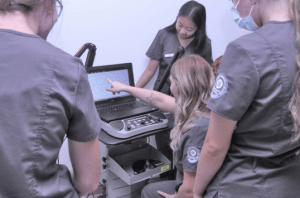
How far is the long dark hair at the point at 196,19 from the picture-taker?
182cm

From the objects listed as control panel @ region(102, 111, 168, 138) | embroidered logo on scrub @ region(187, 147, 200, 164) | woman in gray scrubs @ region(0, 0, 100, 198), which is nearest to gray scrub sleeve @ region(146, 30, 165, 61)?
control panel @ region(102, 111, 168, 138)

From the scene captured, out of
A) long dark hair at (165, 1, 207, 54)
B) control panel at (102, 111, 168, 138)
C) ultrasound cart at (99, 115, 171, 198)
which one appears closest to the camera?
control panel at (102, 111, 168, 138)

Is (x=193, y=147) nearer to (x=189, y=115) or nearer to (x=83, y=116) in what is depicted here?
(x=189, y=115)

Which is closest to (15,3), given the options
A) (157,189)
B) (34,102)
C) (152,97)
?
(34,102)

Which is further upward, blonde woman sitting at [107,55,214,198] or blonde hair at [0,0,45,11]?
blonde hair at [0,0,45,11]

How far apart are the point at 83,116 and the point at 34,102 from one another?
125 mm

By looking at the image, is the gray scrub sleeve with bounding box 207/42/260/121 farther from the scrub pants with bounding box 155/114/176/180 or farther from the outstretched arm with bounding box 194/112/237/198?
the scrub pants with bounding box 155/114/176/180

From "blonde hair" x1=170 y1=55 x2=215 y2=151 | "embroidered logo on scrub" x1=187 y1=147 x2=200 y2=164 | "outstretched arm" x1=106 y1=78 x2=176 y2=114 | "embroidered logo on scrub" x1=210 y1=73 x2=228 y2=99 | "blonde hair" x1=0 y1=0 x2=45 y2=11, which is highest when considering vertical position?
"blonde hair" x1=0 y1=0 x2=45 y2=11

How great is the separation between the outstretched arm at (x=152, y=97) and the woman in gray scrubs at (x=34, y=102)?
891 mm

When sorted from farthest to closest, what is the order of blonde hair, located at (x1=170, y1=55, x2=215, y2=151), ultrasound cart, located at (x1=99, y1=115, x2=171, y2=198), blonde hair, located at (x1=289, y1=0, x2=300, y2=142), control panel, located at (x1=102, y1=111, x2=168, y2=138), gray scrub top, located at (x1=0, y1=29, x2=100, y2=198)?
ultrasound cart, located at (x1=99, y1=115, x2=171, y2=198), control panel, located at (x1=102, y1=111, x2=168, y2=138), blonde hair, located at (x1=170, y1=55, x2=215, y2=151), blonde hair, located at (x1=289, y1=0, x2=300, y2=142), gray scrub top, located at (x1=0, y1=29, x2=100, y2=198)

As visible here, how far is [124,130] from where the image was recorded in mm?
1343

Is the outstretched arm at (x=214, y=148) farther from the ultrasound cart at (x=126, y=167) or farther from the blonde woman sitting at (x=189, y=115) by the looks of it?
the ultrasound cart at (x=126, y=167)

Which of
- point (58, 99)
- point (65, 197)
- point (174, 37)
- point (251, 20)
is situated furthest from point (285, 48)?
point (174, 37)

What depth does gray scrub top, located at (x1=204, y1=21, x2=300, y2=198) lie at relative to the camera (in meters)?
0.71
